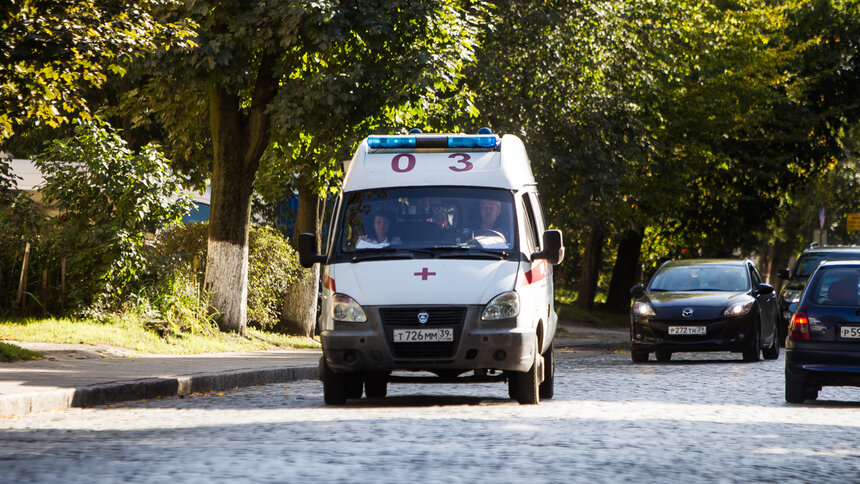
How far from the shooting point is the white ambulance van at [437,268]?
11234mm

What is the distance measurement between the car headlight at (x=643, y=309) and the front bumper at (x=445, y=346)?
8.70 meters

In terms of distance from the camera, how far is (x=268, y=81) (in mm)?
21422

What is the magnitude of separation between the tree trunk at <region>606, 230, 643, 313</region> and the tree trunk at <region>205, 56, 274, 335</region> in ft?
71.8

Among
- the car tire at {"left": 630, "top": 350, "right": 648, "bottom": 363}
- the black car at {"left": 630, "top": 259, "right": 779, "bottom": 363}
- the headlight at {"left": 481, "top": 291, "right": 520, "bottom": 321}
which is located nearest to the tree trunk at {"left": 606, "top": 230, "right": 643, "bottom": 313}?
the black car at {"left": 630, "top": 259, "right": 779, "bottom": 363}

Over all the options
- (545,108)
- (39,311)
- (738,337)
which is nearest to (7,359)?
(39,311)

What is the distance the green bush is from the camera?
23.4 meters

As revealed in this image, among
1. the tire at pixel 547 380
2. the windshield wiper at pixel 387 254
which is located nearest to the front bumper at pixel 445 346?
the windshield wiper at pixel 387 254

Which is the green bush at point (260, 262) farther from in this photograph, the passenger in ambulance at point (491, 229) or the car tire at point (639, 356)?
the passenger in ambulance at point (491, 229)

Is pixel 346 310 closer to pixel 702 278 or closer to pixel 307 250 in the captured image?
pixel 307 250

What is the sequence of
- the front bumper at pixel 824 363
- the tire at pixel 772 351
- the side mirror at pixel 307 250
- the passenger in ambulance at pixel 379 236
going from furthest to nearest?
the tire at pixel 772 351, the front bumper at pixel 824 363, the side mirror at pixel 307 250, the passenger in ambulance at pixel 379 236

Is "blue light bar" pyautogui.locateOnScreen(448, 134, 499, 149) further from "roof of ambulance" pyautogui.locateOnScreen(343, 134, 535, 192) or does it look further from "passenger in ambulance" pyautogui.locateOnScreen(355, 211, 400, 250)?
"passenger in ambulance" pyautogui.locateOnScreen(355, 211, 400, 250)

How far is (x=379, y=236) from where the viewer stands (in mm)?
11875

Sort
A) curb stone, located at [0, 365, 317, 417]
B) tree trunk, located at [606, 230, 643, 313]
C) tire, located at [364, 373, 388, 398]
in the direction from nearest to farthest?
curb stone, located at [0, 365, 317, 417]
tire, located at [364, 373, 388, 398]
tree trunk, located at [606, 230, 643, 313]

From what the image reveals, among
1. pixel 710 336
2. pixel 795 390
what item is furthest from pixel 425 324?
pixel 710 336
